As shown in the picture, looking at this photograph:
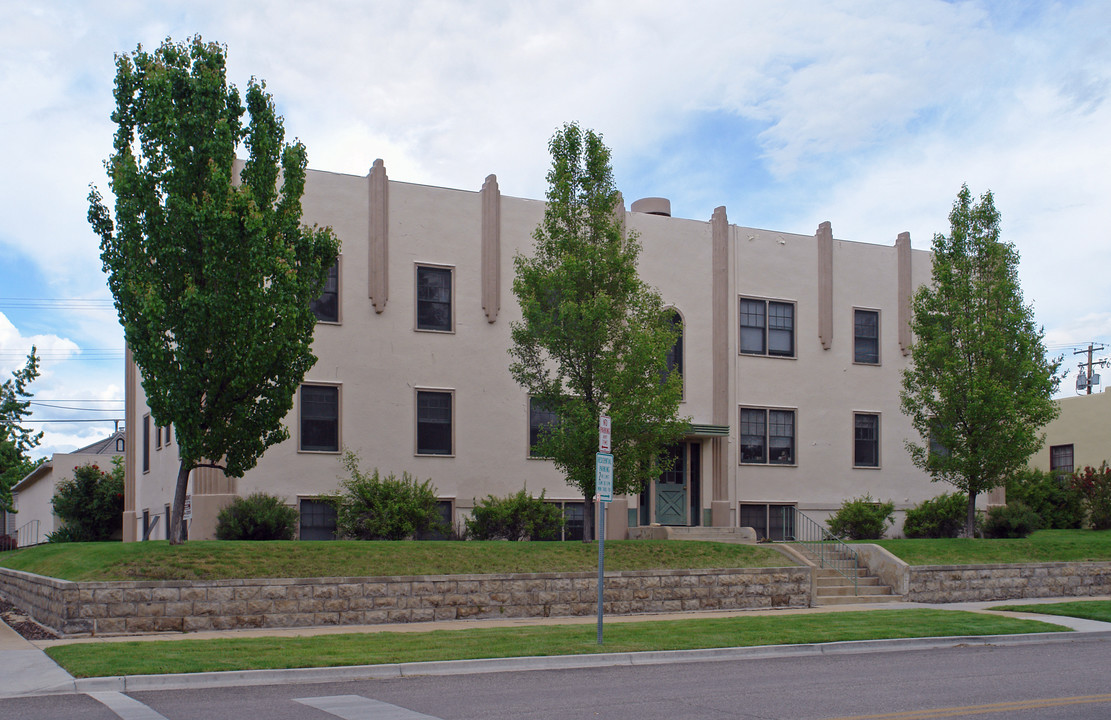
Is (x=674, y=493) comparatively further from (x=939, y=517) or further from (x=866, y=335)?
(x=866, y=335)

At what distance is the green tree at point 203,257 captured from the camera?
1877cm

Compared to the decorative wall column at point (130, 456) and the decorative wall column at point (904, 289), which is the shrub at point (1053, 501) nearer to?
the decorative wall column at point (904, 289)

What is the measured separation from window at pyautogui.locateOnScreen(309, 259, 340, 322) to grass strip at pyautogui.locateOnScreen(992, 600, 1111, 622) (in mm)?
16113

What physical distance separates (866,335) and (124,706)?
25.6 metres

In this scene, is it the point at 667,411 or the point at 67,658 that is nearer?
the point at 67,658

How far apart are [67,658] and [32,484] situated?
151 ft

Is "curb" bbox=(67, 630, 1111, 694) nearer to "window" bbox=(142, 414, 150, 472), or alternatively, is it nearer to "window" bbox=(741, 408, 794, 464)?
"window" bbox=(741, 408, 794, 464)

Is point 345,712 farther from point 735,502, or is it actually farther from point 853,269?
point 853,269

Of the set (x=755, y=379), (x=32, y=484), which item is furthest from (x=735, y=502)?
(x=32, y=484)

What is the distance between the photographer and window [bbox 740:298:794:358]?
30.3 metres

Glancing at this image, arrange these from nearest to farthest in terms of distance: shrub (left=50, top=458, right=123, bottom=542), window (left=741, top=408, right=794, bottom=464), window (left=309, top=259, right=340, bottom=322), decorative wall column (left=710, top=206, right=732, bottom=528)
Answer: window (left=309, top=259, right=340, bottom=322), decorative wall column (left=710, top=206, right=732, bottom=528), window (left=741, top=408, right=794, bottom=464), shrub (left=50, top=458, right=123, bottom=542)

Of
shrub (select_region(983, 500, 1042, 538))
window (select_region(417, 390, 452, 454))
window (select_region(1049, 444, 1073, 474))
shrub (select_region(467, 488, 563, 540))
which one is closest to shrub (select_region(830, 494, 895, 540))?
shrub (select_region(983, 500, 1042, 538))

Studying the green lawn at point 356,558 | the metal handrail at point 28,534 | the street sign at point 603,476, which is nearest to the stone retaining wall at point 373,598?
the green lawn at point 356,558

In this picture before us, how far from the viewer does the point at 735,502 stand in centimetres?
2927
